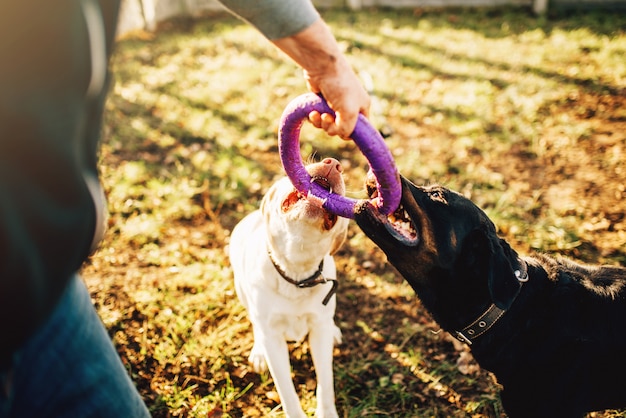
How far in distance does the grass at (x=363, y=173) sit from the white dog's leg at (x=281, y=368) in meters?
0.36

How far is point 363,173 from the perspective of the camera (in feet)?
16.0

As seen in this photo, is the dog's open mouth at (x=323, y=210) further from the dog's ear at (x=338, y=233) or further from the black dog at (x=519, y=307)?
the black dog at (x=519, y=307)

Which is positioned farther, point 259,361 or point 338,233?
point 259,361

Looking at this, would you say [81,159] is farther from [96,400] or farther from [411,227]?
[411,227]

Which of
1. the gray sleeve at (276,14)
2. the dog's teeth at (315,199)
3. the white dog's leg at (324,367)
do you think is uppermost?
the gray sleeve at (276,14)

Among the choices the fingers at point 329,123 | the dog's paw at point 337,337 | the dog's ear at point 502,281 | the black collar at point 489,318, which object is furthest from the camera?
the dog's paw at point 337,337

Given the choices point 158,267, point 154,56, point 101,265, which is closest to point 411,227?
point 158,267

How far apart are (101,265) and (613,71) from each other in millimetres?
6455

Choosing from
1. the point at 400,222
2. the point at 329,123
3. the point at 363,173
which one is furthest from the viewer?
the point at 363,173

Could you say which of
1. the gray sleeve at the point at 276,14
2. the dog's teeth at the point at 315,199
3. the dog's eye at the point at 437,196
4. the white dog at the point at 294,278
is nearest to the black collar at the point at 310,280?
the white dog at the point at 294,278

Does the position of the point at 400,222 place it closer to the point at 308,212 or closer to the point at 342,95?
the point at 308,212

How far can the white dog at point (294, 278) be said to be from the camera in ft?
8.06

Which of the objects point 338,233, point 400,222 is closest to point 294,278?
point 338,233

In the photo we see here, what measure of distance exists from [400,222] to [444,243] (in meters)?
0.32
